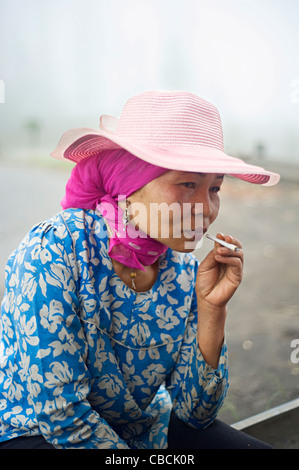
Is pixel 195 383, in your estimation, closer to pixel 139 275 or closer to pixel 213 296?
pixel 213 296

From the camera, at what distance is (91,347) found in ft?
3.97

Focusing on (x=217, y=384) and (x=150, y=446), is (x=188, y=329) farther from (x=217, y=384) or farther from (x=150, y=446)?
(x=150, y=446)

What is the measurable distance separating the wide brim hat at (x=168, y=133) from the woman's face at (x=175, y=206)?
0.06 meters

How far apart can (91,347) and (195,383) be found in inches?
14.8

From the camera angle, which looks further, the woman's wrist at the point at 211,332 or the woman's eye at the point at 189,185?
the woman's wrist at the point at 211,332

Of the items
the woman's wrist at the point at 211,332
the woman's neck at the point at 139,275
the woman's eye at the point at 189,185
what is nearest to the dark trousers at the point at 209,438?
the woman's wrist at the point at 211,332

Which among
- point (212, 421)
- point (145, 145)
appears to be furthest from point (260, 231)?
point (145, 145)

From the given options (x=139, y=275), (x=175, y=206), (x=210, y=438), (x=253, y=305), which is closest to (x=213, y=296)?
(x=139, y=275)

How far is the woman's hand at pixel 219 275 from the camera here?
1266 millimetres

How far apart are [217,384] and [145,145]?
0.74 meters

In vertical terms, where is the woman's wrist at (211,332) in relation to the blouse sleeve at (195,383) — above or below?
above

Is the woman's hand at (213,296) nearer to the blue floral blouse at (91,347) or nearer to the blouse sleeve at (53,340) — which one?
the blue floral blouse at (91,347)

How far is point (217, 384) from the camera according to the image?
1.34 metres

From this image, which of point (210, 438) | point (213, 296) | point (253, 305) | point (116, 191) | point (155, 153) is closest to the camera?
point (155, 153)
